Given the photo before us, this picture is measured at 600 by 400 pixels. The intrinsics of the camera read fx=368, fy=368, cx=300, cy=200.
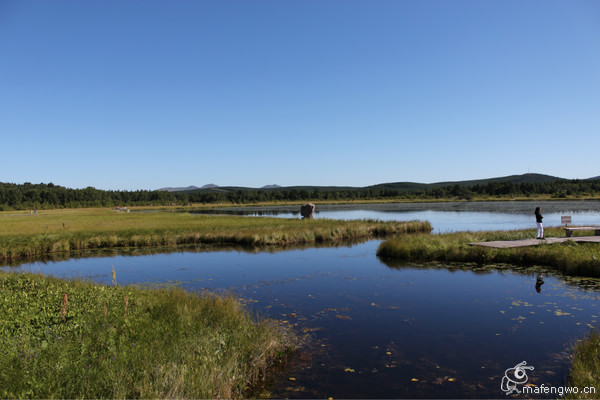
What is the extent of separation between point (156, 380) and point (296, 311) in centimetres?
751

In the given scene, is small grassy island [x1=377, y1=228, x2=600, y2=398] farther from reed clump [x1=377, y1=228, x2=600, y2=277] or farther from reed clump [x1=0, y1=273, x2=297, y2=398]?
reed clump [x1=0, y1=273, x2=297, y2=398]

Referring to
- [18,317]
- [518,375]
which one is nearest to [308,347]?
[518,375]

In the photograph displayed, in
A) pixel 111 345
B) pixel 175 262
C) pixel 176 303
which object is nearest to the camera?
pixel 111 345

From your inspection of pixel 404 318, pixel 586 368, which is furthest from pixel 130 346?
pixel 586 368

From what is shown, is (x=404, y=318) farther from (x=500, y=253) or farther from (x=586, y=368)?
(x=500, y=253)

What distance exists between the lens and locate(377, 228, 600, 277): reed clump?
18016 mm

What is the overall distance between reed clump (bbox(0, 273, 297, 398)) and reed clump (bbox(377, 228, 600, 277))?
1569cm

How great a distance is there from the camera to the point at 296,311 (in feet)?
44.7

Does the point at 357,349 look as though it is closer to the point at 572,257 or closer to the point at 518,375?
the point at 518,375

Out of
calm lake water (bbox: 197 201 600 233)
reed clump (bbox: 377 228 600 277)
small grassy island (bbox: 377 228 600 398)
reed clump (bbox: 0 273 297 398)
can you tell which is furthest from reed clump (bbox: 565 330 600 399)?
calm lake water (bbox: 197 201 600 233)

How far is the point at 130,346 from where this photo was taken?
8.02 metres

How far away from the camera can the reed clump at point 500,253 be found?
59.1 feet

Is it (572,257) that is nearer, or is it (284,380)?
(284,380)

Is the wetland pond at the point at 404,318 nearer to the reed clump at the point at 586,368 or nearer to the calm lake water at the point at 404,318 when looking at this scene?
the calm lake water at the point at 404,318
